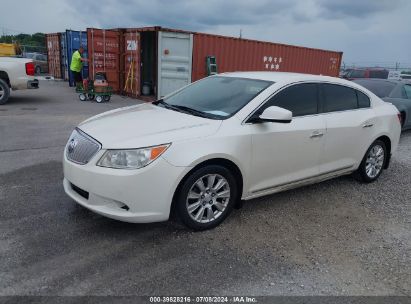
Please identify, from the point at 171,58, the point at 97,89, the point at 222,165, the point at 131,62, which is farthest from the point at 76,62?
the point at 222,165

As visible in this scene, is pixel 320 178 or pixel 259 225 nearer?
pixel 259 225

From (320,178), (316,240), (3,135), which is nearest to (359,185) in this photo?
(320,178)

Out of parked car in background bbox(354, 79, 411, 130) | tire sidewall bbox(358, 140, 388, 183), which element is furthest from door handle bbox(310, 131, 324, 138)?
parked car in background bbox(354, 79, 411, 130)

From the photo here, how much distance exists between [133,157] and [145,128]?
432mm

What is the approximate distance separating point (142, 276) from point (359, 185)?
370cm

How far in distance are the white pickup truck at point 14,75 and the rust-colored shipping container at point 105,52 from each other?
339 cm

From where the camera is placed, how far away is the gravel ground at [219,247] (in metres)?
2.99

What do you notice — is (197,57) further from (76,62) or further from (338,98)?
(338,98)

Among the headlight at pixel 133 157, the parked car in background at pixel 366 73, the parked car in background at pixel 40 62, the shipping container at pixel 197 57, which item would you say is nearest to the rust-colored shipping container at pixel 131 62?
the shipping container at pixel 197 57

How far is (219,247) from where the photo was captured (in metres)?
3.55

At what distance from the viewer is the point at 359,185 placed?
5.49 meters

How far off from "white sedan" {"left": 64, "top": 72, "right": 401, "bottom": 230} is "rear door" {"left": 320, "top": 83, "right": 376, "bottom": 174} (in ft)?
0.05

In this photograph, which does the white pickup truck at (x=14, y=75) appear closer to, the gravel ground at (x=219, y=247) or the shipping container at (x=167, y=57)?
the shipping container at (x=167, y=57)

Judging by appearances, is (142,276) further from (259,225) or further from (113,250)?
(259,225)
